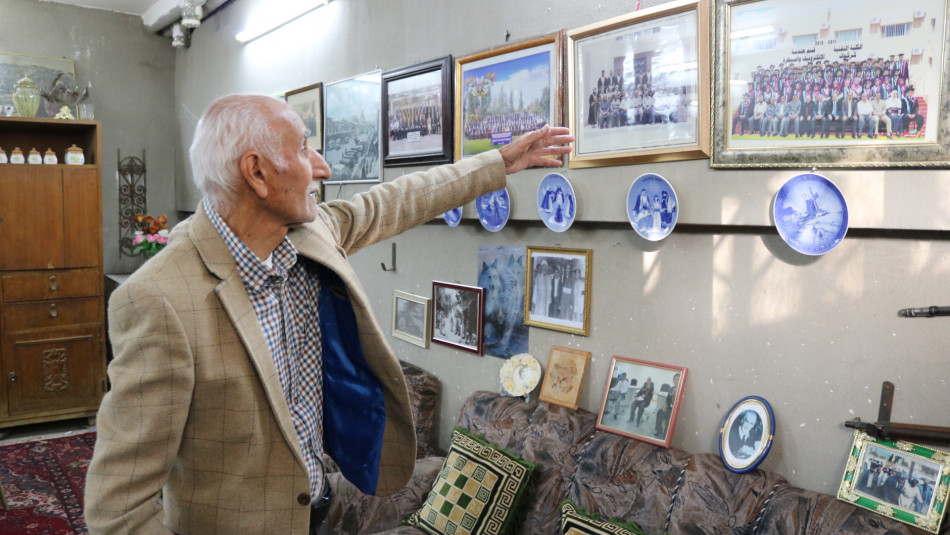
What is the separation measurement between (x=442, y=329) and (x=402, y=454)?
4.57ft

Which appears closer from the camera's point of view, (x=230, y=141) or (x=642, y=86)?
(x=230, y=141)

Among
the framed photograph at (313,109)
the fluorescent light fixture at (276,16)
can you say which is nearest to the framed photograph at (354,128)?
→ the framed photograph at (313,109)

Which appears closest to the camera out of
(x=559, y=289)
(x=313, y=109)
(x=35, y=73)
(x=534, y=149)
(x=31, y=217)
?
(x=534, y=149)

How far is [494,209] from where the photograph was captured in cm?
267

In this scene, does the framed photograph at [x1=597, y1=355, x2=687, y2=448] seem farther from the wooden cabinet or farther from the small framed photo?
the wooden cabinet

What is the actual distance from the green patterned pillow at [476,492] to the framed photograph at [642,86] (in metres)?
1.05

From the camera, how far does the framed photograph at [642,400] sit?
2.11 m

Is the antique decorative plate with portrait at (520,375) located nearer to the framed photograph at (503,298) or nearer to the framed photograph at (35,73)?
the framed photograph at (503,298)

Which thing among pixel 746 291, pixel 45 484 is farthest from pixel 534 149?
pixel 45 484

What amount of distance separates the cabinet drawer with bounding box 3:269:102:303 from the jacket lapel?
419 cm

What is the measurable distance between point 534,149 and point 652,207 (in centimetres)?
41

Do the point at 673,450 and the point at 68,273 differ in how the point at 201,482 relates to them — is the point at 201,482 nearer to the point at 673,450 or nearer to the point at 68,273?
the point at 673,450

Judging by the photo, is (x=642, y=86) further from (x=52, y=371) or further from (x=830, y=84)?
(x=52, y=371)

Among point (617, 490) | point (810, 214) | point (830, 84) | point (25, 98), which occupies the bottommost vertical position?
point (617, 490)
